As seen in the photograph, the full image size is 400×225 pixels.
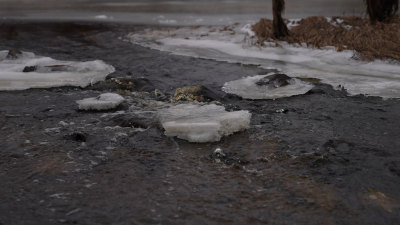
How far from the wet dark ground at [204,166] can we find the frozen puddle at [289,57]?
37.8 inches

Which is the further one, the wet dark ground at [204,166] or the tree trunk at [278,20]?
the tree trunk at [278,20]

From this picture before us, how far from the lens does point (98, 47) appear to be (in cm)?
1140

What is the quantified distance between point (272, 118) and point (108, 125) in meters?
2.16

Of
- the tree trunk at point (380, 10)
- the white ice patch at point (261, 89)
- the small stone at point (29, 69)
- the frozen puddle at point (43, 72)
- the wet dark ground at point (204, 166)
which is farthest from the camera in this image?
the tree trunk at point (380, 10)

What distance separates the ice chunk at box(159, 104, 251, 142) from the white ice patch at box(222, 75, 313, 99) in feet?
3.95

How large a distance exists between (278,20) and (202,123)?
7172 mm

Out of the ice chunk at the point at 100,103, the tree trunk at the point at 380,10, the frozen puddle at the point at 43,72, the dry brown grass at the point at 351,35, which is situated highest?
the tree trunk at the point at 380,10

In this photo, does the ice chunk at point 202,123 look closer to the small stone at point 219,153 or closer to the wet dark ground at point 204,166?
the wet dark ground at point 204,166

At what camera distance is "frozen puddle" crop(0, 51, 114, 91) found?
6.99m

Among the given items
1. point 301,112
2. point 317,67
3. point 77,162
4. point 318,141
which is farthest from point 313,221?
point 317,67

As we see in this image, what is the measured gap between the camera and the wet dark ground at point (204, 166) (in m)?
3.18

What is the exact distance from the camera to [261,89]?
663 cm

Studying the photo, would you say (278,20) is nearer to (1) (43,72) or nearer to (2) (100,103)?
(1) (43,72)

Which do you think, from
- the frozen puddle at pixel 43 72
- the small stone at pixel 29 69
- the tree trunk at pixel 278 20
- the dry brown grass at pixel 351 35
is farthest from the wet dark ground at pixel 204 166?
the tree trunk at pixel 278 20
